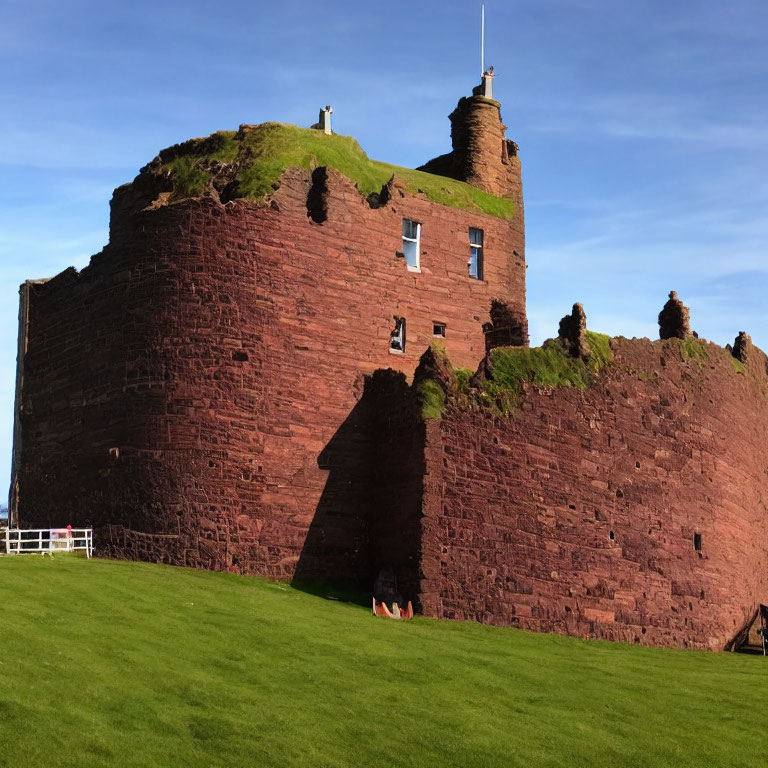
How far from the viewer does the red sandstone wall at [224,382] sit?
27516mm

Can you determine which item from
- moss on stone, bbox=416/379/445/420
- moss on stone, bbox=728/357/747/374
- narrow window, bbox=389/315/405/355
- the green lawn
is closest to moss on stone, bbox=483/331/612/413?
moss on stone, bbox=416/379/445/420

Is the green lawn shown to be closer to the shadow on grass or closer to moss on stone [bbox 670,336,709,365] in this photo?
the shadow on grass

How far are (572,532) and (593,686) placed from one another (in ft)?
24.3

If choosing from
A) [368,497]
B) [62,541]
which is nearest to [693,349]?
[368,497]

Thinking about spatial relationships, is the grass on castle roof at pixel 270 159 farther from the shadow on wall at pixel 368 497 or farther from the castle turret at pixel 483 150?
the shadow on wall at pixel 368 497

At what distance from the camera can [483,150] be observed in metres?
35.5

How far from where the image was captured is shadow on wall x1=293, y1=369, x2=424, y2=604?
2744 centimetres

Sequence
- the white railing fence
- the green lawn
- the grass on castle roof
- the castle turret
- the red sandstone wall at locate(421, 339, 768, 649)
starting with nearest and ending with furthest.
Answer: the green lawn, the white railing fence, the red sandstone wall at locate(421, 339, 768, 649), the grass on castle roof, the castle turret

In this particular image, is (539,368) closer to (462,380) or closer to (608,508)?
(462,380)

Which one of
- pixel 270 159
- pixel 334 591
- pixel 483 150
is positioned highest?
pixel 483 150

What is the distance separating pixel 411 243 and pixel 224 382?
7052mm

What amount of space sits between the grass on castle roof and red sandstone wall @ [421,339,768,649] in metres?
7.04

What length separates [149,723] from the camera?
15945 millimetres

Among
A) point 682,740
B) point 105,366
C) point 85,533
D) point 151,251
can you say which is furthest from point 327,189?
point 682,740
